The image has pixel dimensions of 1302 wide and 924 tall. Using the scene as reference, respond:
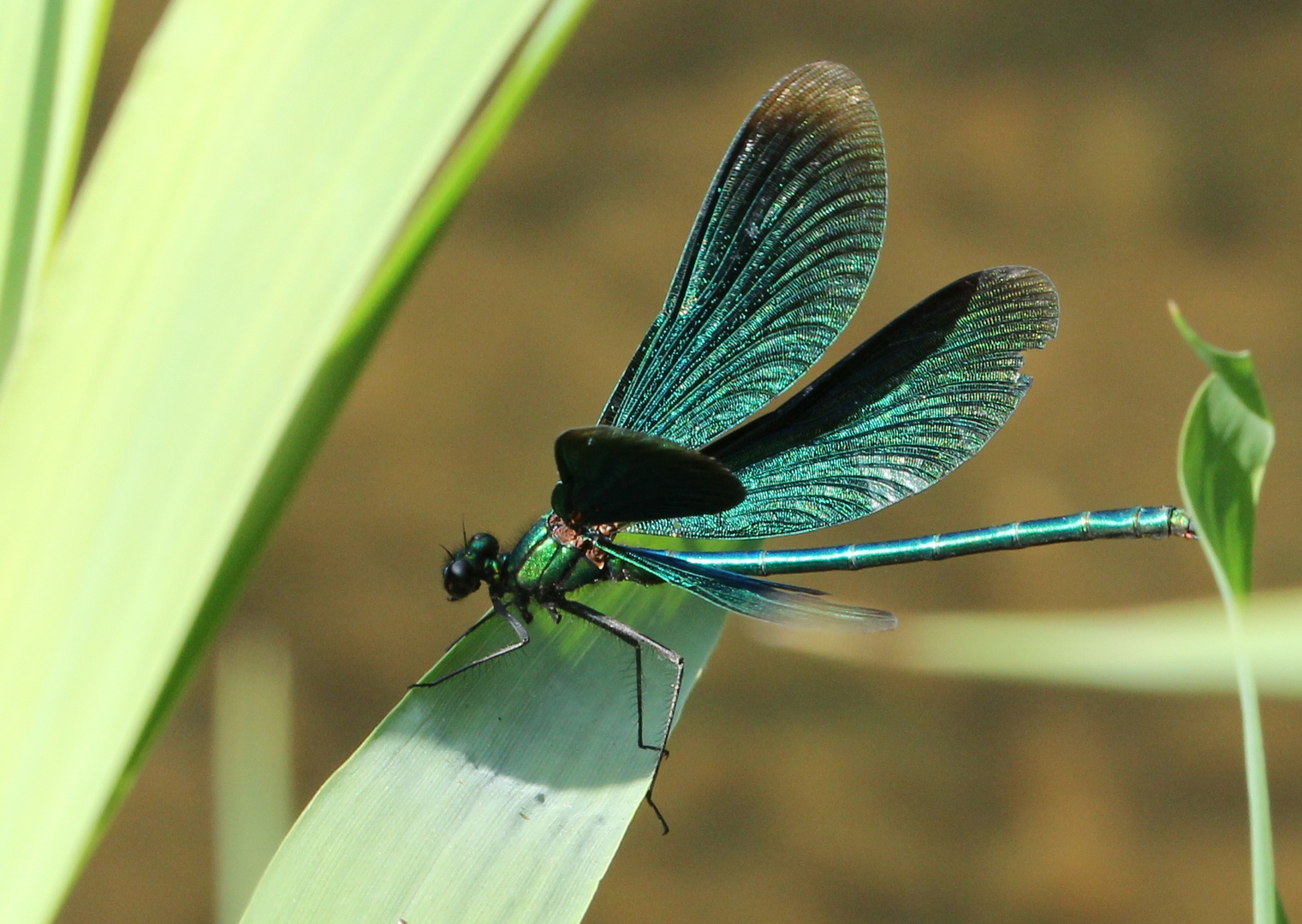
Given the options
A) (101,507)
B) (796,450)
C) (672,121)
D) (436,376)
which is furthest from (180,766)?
(101,507)

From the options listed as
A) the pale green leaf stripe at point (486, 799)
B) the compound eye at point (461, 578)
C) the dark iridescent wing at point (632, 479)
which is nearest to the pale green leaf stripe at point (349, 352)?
the pale green leaf stripe at point (486, 799)

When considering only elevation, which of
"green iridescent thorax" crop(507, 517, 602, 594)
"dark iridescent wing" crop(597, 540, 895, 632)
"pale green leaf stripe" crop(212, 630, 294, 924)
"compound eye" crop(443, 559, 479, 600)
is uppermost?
"dark iridescent wing" crop(597, 540, 895, 632)

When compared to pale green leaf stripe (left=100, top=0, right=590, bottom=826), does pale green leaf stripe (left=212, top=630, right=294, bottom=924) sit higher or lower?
lower

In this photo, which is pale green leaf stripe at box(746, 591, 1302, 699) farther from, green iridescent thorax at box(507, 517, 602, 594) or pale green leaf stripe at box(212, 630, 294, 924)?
pale green leaf stripe at box(212, 630, 294, 924)

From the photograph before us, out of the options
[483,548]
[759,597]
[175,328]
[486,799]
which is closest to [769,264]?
[759,597]

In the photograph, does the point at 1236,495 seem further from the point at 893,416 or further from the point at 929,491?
the point at 929,491

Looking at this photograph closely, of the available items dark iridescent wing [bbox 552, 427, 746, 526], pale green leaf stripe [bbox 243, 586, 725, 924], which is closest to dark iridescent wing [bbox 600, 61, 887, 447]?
dark iridescent wing [bbox 552, 427, 746, 526]

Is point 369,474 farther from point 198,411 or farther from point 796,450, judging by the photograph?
point 198,411
